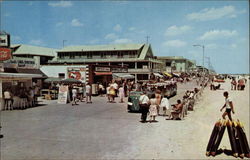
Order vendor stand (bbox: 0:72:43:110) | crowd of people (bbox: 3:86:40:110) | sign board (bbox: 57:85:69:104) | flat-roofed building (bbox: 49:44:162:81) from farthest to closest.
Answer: flat-roofed building (bbox: 49:44:162:81) < sign board (bbox: 57:85:69:104) < crowd of people (bbox: 3:86:40:110) < vendor stand (bbox: 0:72:43:110)

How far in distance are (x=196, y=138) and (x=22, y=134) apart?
6.97 metres

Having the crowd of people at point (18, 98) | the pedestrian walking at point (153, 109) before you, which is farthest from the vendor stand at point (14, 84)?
the pedestrian walking at point (153, 109)

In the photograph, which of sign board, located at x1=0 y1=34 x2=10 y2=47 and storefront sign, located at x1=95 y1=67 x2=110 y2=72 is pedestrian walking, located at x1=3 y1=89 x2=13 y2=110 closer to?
sign board, located at x1=0 y1=34 x2=10 y2=47

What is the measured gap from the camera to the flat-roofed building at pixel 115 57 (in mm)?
53750

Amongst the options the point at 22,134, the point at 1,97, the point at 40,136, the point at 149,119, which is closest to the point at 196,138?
the point at 149,119

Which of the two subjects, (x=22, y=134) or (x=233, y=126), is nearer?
(x=233, y=126)

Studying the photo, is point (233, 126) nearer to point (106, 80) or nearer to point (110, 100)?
point (110, 100)

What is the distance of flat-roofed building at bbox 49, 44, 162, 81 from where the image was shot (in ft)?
176

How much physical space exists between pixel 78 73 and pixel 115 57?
92.0 feet

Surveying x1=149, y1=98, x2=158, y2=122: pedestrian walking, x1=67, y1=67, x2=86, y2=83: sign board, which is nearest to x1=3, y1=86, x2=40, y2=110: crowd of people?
x1=67, y1=67, x2=86, y2=83: sign board

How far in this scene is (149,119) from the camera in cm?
1330

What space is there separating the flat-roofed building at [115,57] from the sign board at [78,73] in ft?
83.7

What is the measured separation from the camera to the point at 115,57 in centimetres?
5494

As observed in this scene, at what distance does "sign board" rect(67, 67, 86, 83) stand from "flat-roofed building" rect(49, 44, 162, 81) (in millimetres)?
25520
